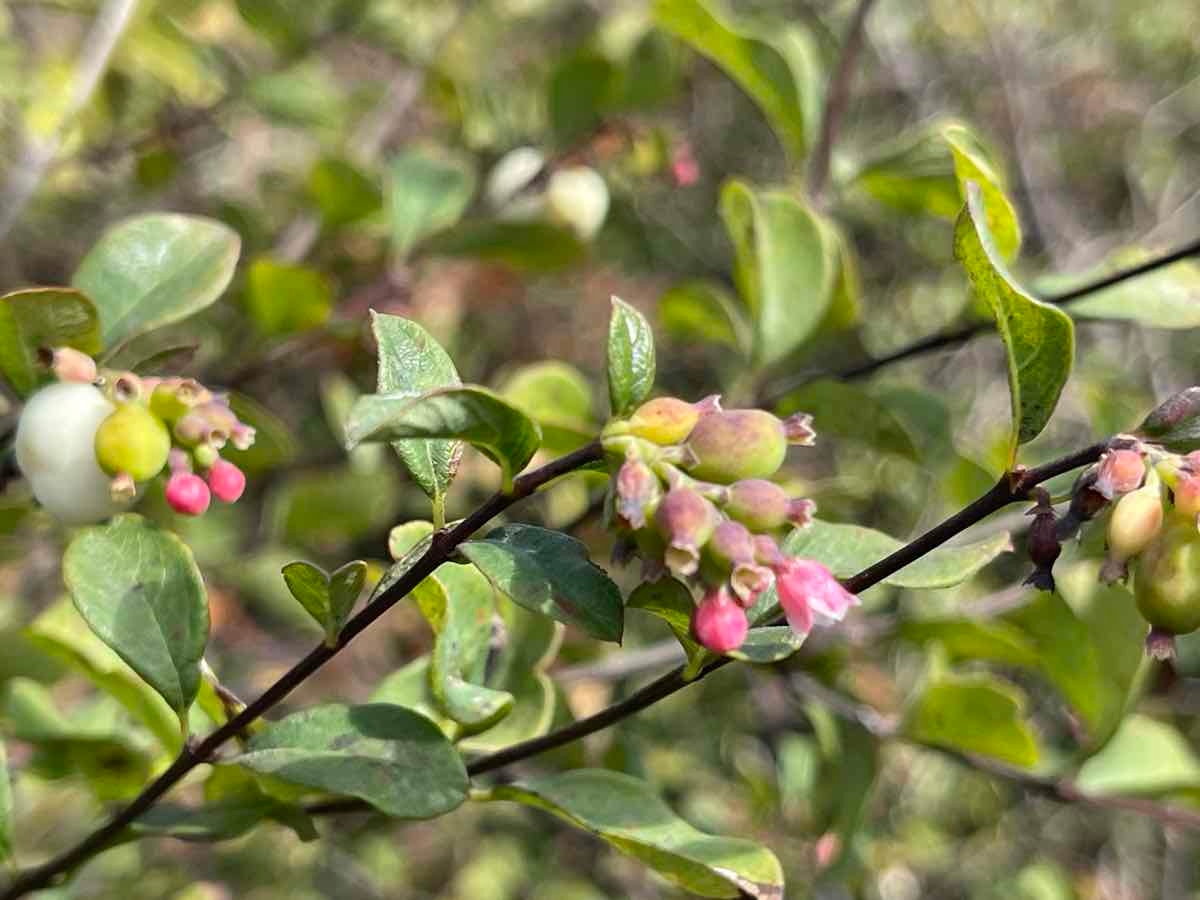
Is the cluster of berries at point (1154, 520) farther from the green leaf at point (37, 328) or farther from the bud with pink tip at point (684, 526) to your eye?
the green leaf at point (37, 328)

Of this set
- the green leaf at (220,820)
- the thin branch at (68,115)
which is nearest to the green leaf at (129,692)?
the green leaf at (220,820)

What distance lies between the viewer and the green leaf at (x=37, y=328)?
78 cm

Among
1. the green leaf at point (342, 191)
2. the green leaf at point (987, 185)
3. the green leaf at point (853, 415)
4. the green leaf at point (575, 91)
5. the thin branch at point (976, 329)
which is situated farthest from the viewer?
the green leaf at point (575, 91)

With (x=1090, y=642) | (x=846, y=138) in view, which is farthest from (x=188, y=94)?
(x=846, y=138)

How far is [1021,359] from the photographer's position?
2.23 feet

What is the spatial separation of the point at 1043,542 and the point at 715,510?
6.8 inches

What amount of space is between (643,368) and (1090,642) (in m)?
0.76

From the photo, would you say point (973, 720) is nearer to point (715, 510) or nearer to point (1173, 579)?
point (1173, 579)

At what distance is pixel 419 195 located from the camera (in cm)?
140

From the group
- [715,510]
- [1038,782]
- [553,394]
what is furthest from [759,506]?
[1038,782]

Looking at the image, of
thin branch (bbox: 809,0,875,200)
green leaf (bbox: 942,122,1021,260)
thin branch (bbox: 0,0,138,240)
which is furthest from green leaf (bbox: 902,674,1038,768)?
thin branch (bbox: 0,0,138,240)

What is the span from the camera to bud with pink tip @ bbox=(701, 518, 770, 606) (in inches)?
22.1

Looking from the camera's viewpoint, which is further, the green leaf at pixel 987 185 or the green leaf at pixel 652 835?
the green leaf at pixel 987 185

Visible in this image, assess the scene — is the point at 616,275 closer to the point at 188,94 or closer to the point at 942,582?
the point at 188,94
